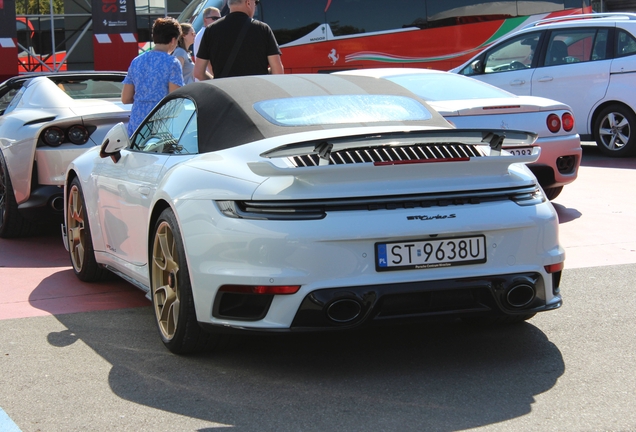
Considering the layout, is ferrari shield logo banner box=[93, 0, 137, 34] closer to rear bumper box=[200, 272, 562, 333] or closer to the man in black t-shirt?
the man in black t-shirt

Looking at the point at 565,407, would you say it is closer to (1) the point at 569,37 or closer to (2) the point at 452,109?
(2) the point at 452,109

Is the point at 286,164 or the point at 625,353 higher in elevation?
the point at 286,164

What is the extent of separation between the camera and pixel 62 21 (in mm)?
24969

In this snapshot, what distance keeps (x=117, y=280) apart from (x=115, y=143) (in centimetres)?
131

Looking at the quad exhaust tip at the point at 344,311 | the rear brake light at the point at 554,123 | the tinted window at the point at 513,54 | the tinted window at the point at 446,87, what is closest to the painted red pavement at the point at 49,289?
the quad exhaust tip at the point at 344,311

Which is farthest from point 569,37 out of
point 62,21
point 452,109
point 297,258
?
point 62,21

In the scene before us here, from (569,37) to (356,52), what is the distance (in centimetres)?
691

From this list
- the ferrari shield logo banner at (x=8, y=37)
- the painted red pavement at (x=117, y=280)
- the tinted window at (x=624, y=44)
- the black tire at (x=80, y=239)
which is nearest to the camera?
the painted red pavement at (x=117, y=280)

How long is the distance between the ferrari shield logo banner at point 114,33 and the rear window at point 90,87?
34.1 ft

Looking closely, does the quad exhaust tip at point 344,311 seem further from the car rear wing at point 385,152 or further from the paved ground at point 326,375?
the car rear wing at point 385,152

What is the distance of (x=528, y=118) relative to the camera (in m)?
8.37

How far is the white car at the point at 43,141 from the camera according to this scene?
7.66 m

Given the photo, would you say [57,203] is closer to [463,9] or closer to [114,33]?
[114,33]

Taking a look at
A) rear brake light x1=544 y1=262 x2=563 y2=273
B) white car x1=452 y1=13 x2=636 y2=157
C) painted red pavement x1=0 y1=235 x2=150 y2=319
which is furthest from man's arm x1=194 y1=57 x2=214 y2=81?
white car x1=452 y1=13 x2=636 y2=157
